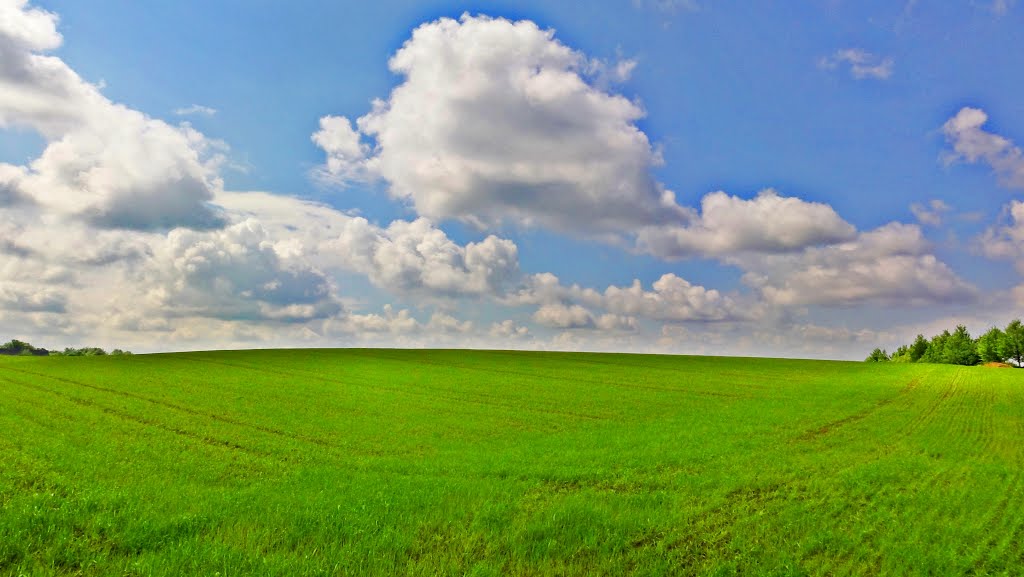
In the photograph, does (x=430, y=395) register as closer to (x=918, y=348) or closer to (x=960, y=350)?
(x=960, y=350)

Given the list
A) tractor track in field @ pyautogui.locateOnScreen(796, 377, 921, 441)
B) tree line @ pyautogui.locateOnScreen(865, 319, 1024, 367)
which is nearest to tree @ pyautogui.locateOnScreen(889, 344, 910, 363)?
tree line @ pyautogui.locateOnScreen(865, 319, 1024, 367)

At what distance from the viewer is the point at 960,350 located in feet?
454

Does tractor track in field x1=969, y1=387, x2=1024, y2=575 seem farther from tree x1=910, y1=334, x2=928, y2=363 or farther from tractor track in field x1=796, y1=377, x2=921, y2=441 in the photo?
tree x1=910, y1=334, x2=928, y2=363

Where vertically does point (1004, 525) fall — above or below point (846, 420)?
above

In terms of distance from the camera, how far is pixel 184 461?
1888cm

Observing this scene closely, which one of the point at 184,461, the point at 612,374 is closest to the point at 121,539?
the point at 184,461

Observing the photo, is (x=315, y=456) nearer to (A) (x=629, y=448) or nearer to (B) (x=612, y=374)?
(A) (x=629, y=448)

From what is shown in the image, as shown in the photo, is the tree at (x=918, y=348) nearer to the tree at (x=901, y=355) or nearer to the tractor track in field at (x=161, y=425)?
the tree at (x=901, y=355)

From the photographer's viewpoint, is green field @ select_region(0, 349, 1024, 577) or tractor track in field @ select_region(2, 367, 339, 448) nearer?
green field @ select_region(0, 349, 1024, 577)

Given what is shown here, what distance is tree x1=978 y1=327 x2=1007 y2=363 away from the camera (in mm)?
127375

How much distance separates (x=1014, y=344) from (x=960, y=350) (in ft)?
50.4

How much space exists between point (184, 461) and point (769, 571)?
1782 cm

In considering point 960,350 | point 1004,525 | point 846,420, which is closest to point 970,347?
point 960,350

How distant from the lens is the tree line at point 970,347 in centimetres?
12488
